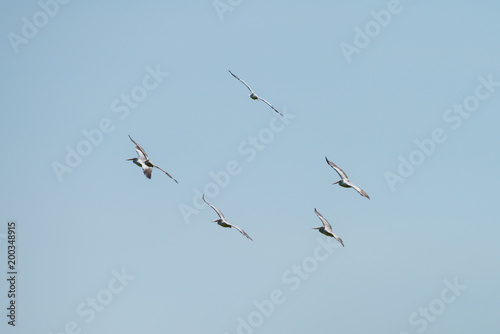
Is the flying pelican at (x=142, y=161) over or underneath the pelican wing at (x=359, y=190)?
underneath

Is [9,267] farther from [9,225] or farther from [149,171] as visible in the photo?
[149,171]

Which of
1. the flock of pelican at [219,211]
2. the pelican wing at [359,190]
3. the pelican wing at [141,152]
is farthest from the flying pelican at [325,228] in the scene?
the pelican wing at [141,152]

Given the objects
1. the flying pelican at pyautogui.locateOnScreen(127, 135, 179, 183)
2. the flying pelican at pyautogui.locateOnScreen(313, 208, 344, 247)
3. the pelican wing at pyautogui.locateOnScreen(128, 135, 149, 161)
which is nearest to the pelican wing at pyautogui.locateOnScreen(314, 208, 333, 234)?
the flying pelican at pyautogui.locateOnScreen(313, 208, 344, 247)

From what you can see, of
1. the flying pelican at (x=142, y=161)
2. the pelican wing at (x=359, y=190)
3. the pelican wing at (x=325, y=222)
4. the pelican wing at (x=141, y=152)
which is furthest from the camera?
the pelican wing at (x=325, y=222)

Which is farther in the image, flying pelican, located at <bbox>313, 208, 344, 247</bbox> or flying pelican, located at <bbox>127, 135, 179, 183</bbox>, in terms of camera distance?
flying pelican, located at <bbox>313, 208, 344, 247</bbox>

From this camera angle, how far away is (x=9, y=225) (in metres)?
64.4

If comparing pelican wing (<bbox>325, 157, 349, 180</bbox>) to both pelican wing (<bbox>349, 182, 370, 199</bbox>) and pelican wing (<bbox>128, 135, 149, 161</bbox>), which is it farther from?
pelican wing (<bbox>128, 135, 149, 161</bbox>)

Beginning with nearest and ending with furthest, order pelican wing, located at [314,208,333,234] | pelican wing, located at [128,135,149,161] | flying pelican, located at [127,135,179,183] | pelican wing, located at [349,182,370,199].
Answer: pelican wing, located at [349,182,370,199] < flying pelican, located at [127,135,179,183] < pelican wing, located at [128,135,149,161] < pelican wing, located at [314,208,333,234]

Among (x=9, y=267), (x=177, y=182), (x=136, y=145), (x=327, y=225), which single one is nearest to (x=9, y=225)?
(x=9, y=267)

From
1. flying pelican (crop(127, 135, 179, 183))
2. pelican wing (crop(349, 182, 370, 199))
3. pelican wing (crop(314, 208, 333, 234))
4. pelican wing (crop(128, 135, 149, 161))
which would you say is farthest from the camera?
pelican wing (crop(314, 208, 333, 234))

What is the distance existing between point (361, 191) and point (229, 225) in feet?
32.0

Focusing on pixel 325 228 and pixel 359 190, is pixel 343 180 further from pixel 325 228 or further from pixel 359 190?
pixel 325 228

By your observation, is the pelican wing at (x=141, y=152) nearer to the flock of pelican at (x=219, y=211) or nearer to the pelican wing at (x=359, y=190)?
the flock of pelican at (x=219, y=211)

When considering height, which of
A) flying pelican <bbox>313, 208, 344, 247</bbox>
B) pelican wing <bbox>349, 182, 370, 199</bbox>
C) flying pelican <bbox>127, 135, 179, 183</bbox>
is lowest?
flying pelican <bbox>127, 135, 179, 183</bbox>
